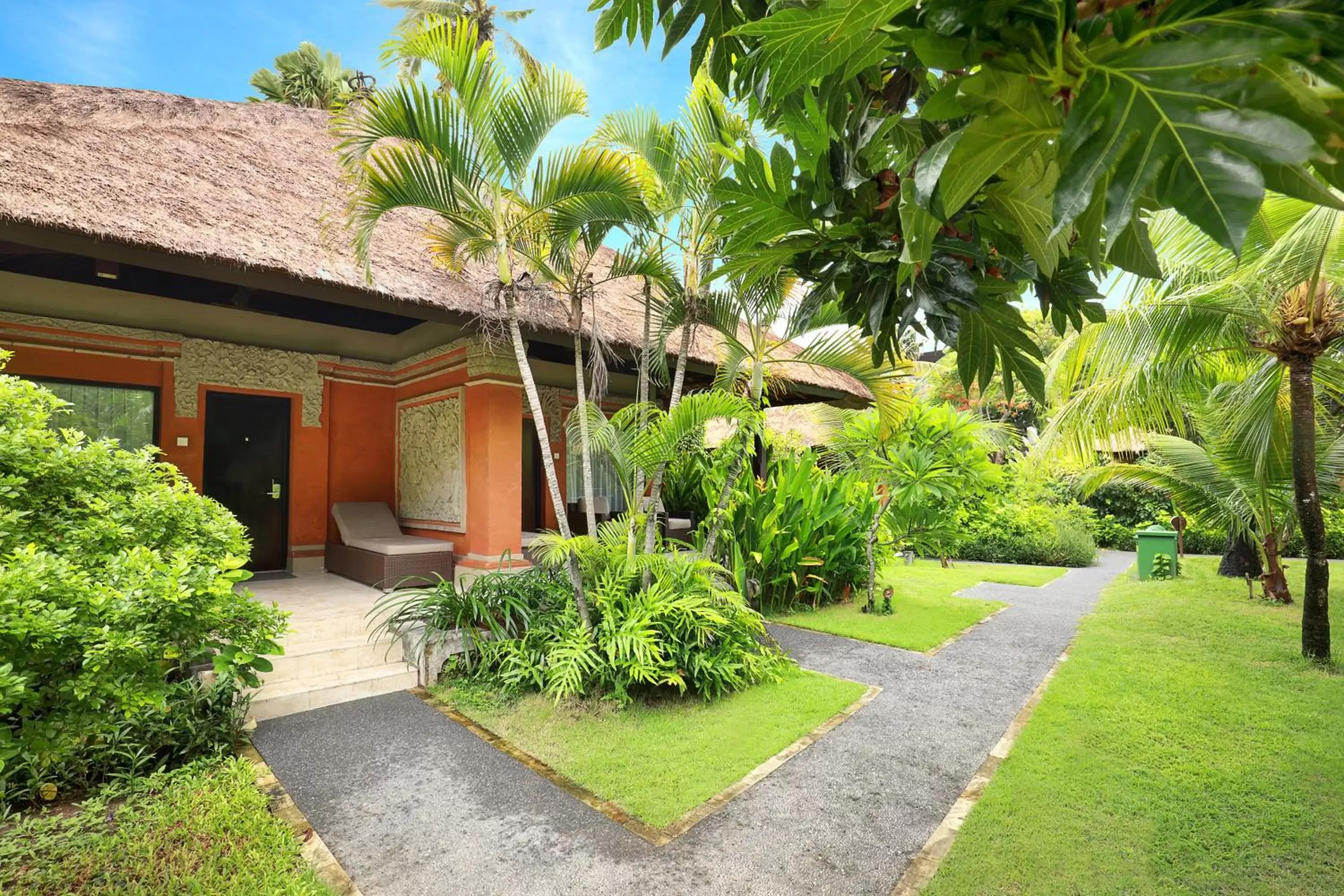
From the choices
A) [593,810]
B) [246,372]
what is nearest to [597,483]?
[246,372]

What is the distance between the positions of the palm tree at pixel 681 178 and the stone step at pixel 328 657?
2.04 metres

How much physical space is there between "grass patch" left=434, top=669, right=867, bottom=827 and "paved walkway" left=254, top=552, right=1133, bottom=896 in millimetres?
154

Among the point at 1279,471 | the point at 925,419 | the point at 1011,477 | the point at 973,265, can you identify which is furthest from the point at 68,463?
the point at 1011,477

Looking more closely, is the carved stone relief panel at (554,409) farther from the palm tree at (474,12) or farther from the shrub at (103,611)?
the palm tree at (474,12)

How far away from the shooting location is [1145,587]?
7762mm

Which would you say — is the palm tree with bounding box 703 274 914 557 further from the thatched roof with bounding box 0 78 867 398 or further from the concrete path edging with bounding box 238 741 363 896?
the concrete path edging with bounding box 238 741 363 896

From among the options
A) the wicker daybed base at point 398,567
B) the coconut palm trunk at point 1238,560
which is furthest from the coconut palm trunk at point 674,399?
the coconut palm trunk at point 1238,560

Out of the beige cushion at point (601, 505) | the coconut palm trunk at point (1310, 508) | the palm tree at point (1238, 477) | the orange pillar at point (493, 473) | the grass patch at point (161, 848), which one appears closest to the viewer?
the grass patch at point (161, 848)

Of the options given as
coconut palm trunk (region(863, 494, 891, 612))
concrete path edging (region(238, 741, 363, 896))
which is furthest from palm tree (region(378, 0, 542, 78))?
concrete path edging (region(238, 741, 363, 896))

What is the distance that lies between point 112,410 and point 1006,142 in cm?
806

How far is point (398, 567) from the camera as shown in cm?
591

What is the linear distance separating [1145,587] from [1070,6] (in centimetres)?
934

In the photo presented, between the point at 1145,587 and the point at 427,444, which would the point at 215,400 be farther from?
the point at 1145,587

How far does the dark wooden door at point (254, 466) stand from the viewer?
675cm
